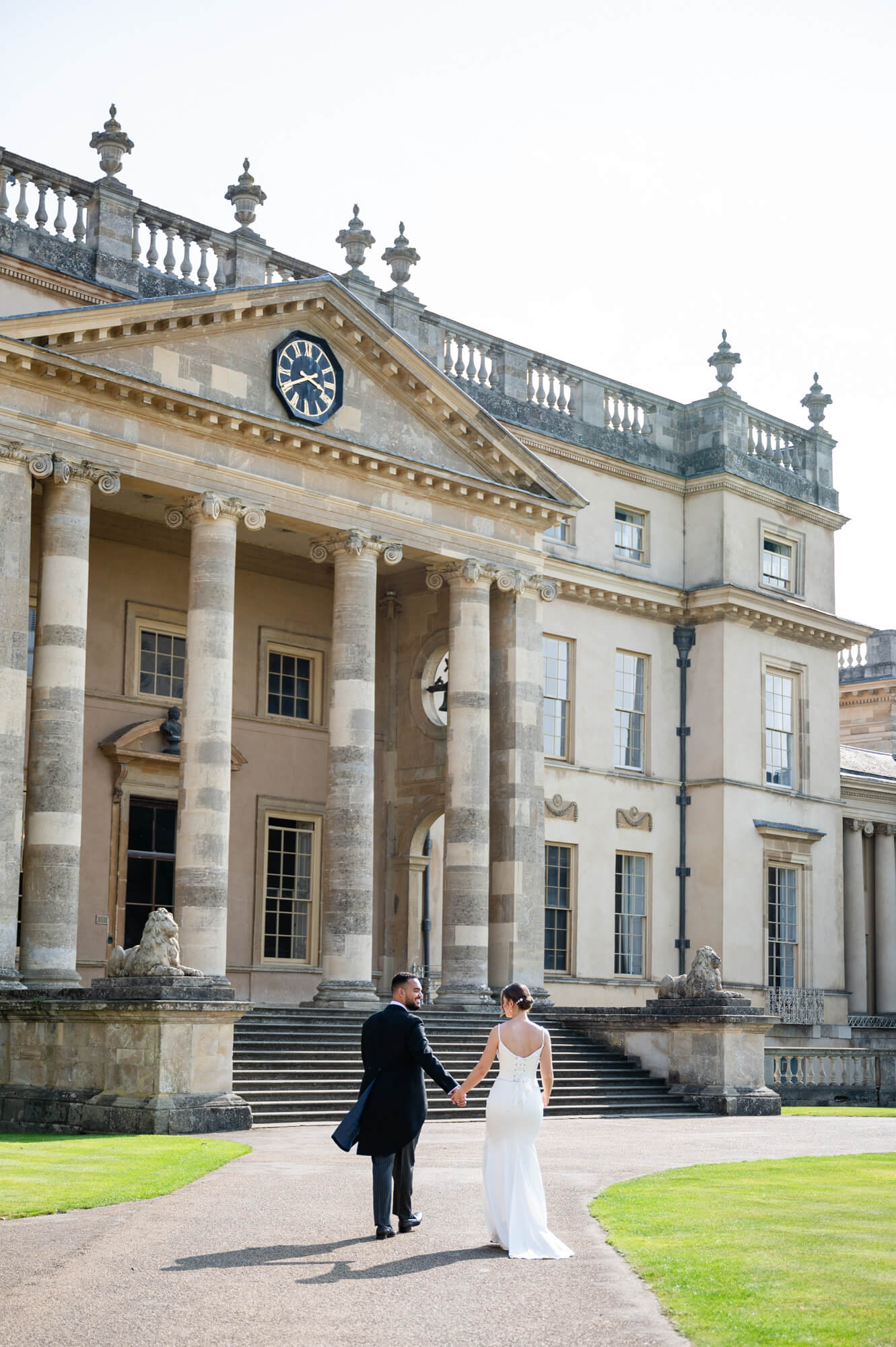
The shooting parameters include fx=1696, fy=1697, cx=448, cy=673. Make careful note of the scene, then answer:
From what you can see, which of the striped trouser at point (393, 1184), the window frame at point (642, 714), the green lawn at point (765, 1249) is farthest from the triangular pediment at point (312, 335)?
the striped trouser at point (393, 1184)

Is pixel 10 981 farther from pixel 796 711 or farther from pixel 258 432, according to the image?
pixel 796 711

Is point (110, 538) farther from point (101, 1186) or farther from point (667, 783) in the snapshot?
point (101, 1186)

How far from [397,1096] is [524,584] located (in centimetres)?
1998

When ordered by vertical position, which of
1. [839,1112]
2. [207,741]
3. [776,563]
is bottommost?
[839,1112]

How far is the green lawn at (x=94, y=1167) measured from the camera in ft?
40.4

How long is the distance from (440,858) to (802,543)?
12181mm

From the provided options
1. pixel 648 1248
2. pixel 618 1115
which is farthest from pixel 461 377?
pixel 648 1248

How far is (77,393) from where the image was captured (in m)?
24.5

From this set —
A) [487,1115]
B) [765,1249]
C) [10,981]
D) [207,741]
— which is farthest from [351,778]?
[765,1249]

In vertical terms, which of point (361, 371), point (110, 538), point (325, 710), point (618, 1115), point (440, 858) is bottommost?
point (618, 1115)

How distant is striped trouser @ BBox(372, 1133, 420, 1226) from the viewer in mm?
10891

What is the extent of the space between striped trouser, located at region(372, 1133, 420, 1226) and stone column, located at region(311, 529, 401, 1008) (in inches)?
584

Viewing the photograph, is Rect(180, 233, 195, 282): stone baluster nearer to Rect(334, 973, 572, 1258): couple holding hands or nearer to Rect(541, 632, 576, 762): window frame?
Rect(541, 632, 576, 762): window frame

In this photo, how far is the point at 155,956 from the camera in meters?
19.7
